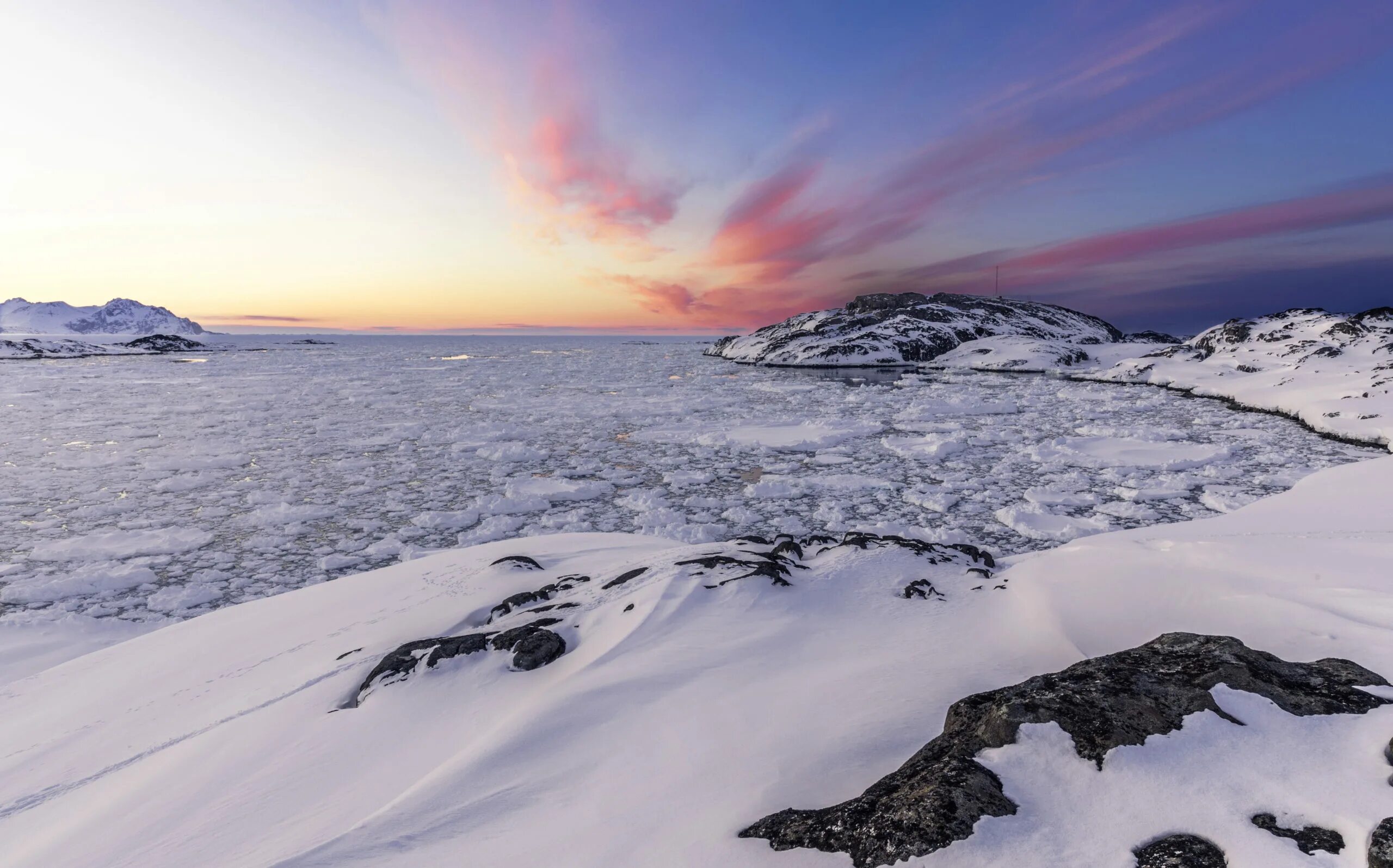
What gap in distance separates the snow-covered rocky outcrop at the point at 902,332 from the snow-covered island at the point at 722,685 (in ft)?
177

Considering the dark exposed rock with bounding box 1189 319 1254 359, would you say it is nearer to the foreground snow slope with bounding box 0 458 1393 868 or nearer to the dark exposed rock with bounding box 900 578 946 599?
the foreground snow slope with bounding box 0 458 1393 868

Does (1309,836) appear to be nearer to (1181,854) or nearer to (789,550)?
(1181,854)

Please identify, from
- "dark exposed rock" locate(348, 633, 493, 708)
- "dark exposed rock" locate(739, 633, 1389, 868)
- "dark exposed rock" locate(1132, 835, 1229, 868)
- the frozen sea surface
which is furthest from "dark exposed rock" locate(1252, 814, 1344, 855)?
the frozen sea surface

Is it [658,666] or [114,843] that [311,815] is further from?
[658,666]

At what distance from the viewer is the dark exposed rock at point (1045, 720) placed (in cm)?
202

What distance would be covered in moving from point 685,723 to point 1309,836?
7.57ft

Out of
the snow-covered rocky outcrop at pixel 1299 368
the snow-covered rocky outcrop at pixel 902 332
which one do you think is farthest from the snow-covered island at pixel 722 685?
the snow-covered rocky outcrop at pixel 902 332

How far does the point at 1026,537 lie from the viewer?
26.8ft

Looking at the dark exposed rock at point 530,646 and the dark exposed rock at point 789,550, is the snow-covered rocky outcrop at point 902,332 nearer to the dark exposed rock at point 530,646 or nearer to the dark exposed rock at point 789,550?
the dark exposed rock at point 789,550

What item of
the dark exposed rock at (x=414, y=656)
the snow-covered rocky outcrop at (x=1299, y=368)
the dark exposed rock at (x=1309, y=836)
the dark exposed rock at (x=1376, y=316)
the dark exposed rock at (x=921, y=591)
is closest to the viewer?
the dark exposed rock at (x=1309, y=836)

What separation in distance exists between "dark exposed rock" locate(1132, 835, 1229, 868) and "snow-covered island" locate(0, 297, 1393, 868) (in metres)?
0.01

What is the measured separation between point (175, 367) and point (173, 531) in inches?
2316

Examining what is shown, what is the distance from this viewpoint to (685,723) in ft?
10.1

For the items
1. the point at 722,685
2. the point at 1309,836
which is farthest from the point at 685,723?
the point at 1309,836
